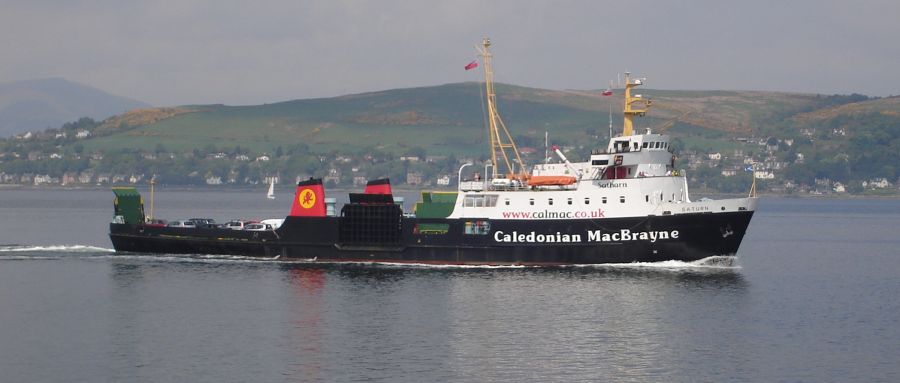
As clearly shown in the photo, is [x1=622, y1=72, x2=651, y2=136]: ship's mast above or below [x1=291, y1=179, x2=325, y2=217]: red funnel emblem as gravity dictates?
above

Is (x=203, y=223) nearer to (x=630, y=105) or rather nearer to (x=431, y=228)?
(x=431, y=228)

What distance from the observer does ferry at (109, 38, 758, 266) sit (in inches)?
2494

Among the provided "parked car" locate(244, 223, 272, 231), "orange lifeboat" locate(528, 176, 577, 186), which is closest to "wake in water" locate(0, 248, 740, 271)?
"parked car" locate(244, 223, 272, 231)

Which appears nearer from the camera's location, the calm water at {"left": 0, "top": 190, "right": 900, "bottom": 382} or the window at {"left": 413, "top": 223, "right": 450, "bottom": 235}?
the calm water at {"left": 0, "top": 190, "right": 900, "bottom": 382}

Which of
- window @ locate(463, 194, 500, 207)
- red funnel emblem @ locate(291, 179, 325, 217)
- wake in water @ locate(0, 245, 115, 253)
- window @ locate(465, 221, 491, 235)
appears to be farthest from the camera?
wake in water @ locate(0, 245, 115, 253)

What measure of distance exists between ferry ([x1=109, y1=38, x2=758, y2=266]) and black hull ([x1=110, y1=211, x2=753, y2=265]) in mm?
56

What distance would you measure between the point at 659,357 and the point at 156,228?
128ft

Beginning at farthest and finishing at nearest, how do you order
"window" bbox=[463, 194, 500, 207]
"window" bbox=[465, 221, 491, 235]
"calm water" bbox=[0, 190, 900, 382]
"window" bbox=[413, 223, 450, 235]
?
1. "window" bbox=[413, 223, 450, 235]
2. "window" bbox=[463, 194, 500, 207]
3. "window" bbox=[465, 221, 491, 235]
4. "calm water" bbox=[0, 190, 900, 382]

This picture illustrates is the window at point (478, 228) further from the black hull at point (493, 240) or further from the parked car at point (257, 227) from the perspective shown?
the parked car at point (257, 227)

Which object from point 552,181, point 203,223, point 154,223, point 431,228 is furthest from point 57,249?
point 552,181

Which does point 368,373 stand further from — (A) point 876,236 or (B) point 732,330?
(A) point 876,236

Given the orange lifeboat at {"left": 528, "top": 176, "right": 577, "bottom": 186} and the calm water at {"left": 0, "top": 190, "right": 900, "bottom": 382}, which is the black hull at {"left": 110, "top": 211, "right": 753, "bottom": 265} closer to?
the calm water at {"left": 0, "top": 190, "right": 900, "bottom": 382}

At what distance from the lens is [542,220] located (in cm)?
6438

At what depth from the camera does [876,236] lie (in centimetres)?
11488
